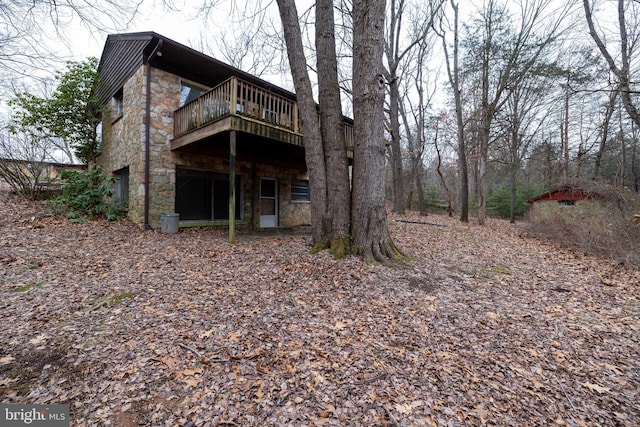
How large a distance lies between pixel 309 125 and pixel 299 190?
5.84m

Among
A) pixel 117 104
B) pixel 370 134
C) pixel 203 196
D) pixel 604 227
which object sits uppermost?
pixel 117 104

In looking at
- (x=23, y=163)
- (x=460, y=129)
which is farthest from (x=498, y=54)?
(x=23, y=163)

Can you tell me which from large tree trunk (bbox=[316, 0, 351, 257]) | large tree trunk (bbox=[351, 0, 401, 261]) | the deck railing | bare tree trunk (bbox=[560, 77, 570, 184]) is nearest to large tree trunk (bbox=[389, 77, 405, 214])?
the deck railing

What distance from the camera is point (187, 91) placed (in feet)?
25.2

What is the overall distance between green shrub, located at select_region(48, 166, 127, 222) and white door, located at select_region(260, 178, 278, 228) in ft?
13.8

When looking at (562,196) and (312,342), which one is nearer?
(312,342)

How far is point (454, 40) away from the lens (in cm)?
1264

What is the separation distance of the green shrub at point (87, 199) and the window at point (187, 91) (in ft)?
10.9

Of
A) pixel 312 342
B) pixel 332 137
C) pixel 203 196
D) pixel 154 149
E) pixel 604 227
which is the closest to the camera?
pixel 312 342

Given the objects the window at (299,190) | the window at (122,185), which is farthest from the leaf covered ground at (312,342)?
the window at (299,190)

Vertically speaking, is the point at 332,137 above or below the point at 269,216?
above

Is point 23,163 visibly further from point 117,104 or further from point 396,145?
point 396,145

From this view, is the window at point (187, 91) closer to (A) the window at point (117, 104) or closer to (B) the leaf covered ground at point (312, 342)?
(A) the window at point (117, 104)

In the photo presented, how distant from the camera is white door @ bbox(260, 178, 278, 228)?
9.47m
